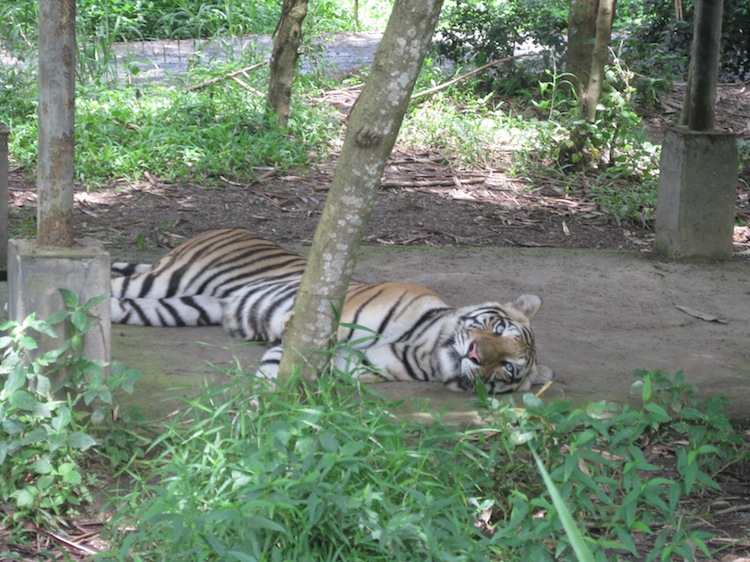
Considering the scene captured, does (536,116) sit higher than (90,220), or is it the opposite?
(536,116)

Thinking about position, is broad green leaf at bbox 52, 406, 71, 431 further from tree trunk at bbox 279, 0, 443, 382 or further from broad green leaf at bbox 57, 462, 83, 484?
tree trunk at bbox 279, 0, 443, 382

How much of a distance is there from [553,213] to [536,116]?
6.77 feet

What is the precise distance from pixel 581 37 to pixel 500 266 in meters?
3.77

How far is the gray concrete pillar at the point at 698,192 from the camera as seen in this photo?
630 cm

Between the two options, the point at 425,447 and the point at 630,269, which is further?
the point at 630,269

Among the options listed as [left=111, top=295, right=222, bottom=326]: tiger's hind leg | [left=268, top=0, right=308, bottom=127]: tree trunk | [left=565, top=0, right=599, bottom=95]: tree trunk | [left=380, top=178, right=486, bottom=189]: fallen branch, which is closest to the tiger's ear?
[left=111, top=295, right=222, bottom=326]: tiger's hind leg

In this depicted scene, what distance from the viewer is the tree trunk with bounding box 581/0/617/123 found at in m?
8.00

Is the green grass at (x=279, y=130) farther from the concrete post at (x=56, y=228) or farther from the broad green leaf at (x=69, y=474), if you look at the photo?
the broad green leaf at (x=69, y=474)

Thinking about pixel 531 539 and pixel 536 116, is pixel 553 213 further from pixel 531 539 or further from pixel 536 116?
pixel 531 539

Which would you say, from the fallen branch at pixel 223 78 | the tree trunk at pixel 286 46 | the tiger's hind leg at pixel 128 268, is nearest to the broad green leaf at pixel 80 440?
the tiger's hind leg at pixel 128 268

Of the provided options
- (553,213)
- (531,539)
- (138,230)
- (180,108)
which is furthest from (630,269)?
(180,108)

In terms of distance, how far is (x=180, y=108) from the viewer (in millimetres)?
8859

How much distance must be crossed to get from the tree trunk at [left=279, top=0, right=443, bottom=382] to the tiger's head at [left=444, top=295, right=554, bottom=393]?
37.0 inches

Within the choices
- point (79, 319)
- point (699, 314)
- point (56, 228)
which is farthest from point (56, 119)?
point (699, 314)
